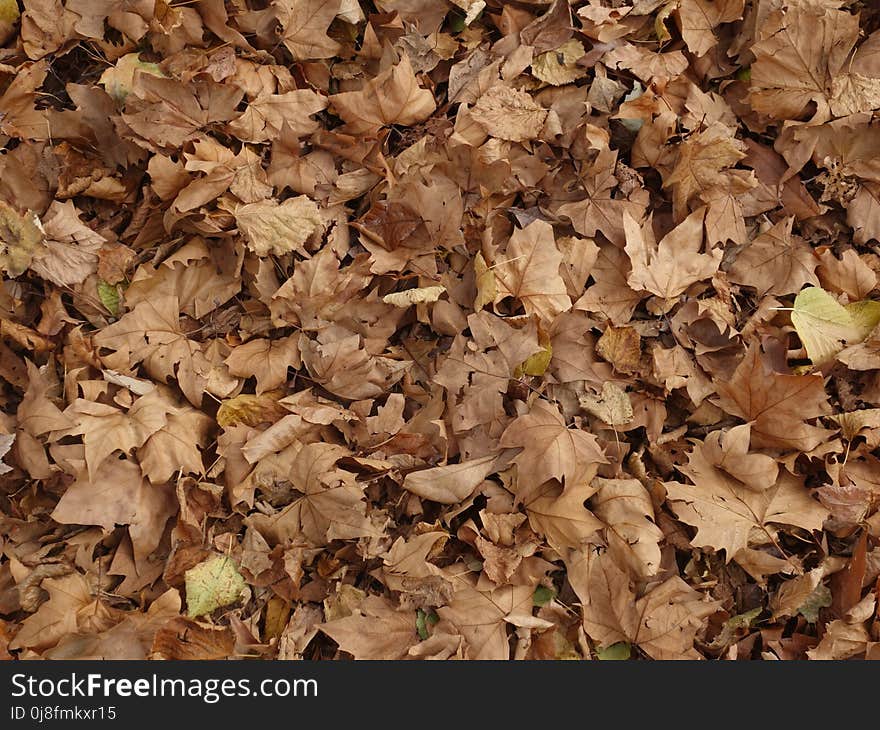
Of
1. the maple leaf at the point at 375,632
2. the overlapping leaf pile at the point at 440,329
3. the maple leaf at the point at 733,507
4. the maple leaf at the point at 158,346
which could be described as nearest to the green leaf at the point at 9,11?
the overlapping leaf pile at the point at 440,329

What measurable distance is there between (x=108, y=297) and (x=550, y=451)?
3.97ft

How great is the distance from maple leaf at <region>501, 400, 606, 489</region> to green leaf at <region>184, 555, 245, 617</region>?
720 mm

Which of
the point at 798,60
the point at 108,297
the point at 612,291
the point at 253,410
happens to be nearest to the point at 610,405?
the point at 612,291

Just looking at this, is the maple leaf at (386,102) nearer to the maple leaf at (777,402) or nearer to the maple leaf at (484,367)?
the maple leaf at (484,367)

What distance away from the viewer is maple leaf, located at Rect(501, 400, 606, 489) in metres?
1.92

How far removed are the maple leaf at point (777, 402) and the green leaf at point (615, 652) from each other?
24.1 inches

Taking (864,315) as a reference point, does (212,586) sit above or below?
below

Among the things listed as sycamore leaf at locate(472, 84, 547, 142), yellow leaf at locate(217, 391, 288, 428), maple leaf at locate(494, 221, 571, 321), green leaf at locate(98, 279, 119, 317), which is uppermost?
sycamore leaf at locate(472, 84, 547, 142)

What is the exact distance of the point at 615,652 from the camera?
1895 mm

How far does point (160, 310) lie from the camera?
209 centimetres

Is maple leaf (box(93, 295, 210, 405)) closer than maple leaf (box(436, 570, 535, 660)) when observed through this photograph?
No

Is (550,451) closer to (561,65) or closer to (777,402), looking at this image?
(777,402)

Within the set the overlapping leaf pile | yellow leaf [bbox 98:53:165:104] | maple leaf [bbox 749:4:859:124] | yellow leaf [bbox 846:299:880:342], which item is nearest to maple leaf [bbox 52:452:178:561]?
the overlapping leaf pile

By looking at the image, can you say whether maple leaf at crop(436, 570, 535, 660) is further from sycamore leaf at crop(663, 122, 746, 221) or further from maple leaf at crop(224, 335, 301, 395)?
sycamore leaf at crop(663, 122, 746, 221)
